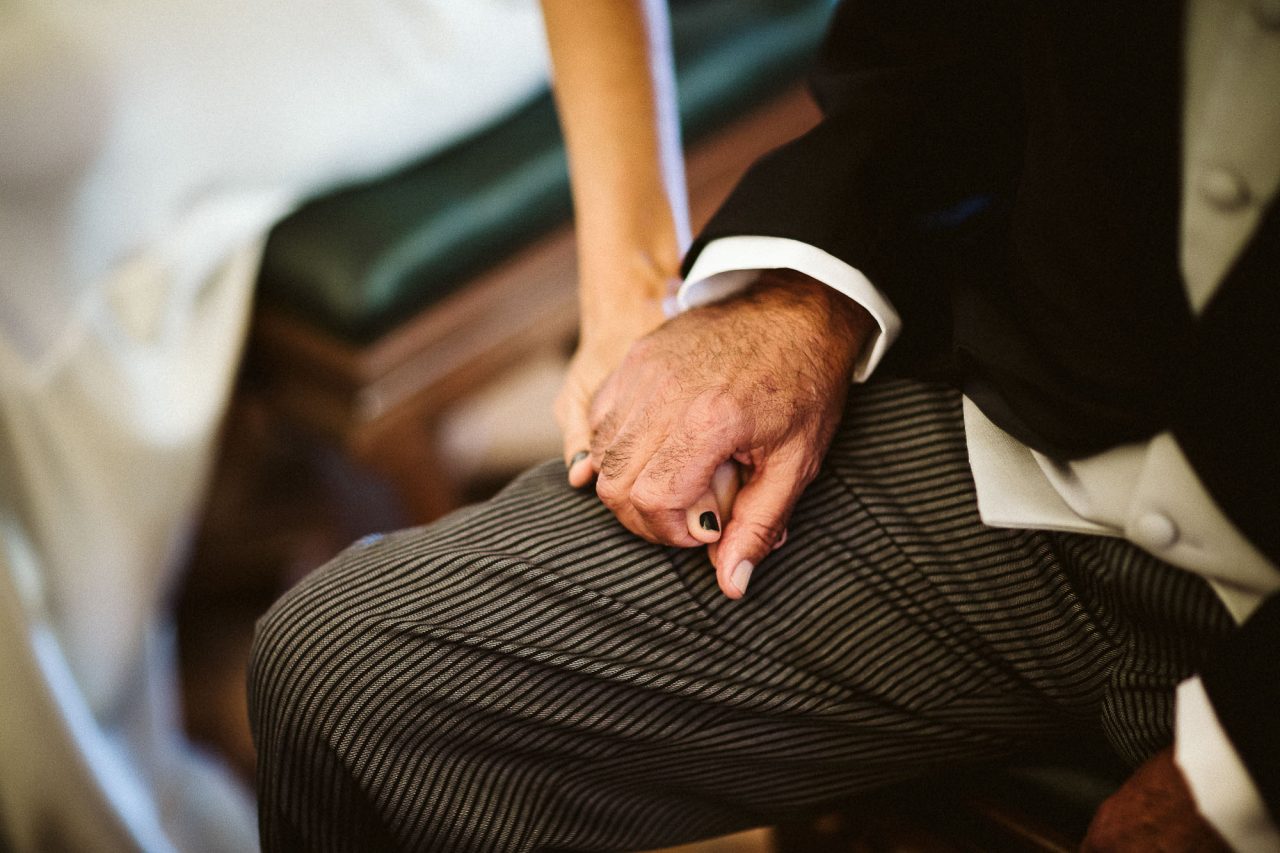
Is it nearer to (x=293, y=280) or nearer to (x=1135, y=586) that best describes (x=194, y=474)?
(x=293, y=280)

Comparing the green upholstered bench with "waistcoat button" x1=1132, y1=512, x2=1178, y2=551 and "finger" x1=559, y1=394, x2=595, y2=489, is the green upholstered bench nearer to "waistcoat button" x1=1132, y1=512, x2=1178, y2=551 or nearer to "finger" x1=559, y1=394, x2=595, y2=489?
"finger" x1=559, y1=394, x2=595, y2=489

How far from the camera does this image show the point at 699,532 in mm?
487

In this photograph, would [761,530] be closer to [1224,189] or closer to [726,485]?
[726,485]

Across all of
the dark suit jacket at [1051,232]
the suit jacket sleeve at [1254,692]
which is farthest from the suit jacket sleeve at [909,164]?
the suit jacket sleeve at [1254,692]

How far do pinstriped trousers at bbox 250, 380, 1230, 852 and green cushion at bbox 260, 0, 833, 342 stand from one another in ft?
1.63

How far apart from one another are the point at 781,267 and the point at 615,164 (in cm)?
18

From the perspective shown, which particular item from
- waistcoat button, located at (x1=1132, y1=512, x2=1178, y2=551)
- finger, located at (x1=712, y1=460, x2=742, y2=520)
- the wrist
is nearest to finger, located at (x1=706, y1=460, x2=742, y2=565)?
finger, located at (x1=712, y1=460, x2=742, y2=520)

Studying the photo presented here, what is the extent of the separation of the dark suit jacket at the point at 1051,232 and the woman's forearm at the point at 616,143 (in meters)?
0.11

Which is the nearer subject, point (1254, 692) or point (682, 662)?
point (1254, 692)

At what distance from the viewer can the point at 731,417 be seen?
0.49 meters

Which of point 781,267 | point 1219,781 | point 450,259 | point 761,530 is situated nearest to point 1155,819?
point 1219,781

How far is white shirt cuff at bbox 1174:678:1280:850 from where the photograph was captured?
35cm

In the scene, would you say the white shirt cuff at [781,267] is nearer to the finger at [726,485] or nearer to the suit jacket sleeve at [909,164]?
the suit jacket sleeve at [909,164]

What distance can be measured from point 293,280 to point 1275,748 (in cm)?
97
